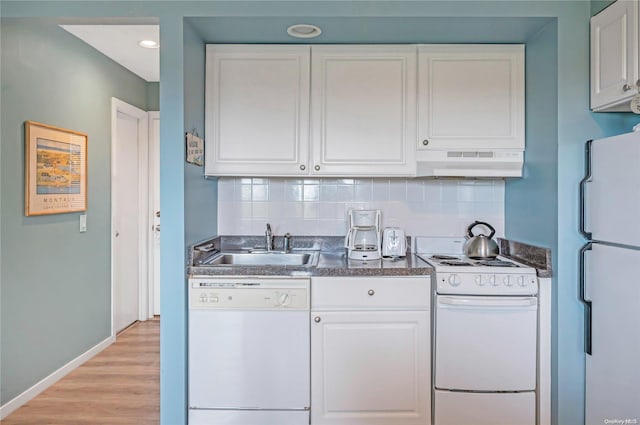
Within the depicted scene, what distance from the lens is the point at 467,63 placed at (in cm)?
238

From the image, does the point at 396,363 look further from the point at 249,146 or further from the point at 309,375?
the point at 249,146

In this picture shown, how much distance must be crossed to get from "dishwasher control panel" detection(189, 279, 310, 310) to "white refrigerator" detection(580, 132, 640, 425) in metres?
1.38

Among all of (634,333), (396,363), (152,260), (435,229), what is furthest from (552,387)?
(152,260)

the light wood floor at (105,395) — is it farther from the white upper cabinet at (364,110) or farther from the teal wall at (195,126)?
the white upper cabinet at (364,110)

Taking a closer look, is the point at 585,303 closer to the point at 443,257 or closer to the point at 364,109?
the point at 443,257

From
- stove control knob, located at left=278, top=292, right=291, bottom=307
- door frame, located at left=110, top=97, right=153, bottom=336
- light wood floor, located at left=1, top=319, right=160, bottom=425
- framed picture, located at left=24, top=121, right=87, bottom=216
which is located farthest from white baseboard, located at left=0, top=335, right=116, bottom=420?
stove control knob, located at left=278, top=292, right=291, bottom=307

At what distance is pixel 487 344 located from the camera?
2.06 m

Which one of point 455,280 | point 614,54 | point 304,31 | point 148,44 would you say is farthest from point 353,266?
point 148,44

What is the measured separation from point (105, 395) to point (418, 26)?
2.90 meters

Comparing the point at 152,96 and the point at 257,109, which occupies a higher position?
the point at 152,96

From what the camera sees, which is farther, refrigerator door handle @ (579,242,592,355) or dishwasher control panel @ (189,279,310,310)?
dishwasher control panel @ (189,279,310,310)

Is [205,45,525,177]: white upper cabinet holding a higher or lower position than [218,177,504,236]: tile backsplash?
higher

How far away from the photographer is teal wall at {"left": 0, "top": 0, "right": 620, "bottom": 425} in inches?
79.2

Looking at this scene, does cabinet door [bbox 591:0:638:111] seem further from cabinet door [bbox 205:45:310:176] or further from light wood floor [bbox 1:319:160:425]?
light wood floor [bbox 1:319:160:425]
